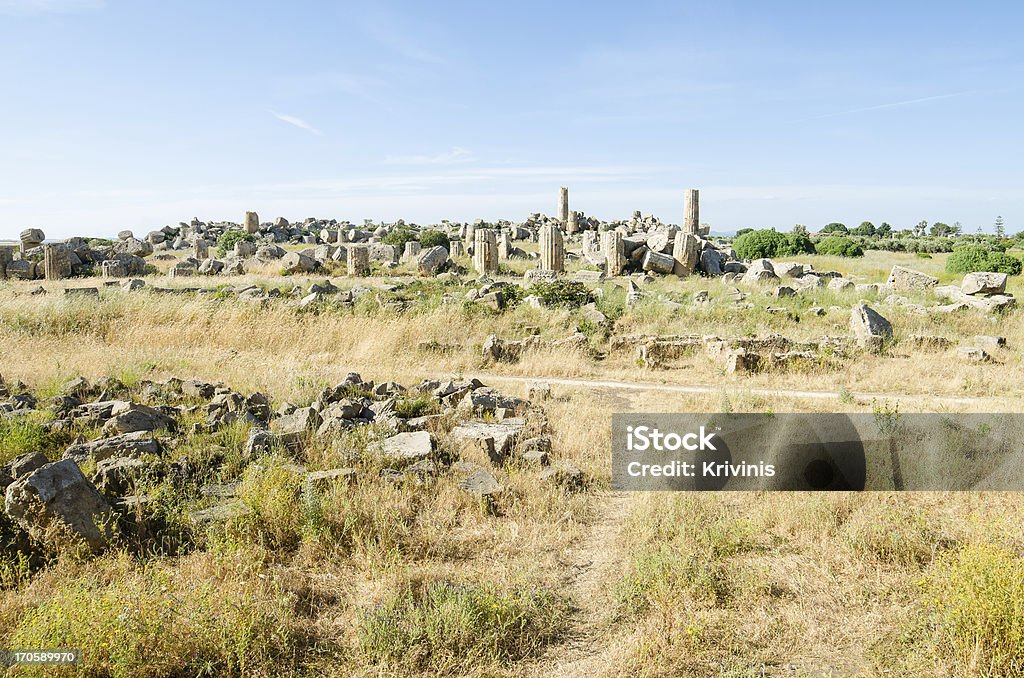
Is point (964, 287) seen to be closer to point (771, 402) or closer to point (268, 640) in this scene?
point (771, 402)

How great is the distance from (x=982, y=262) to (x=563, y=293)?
2296cm

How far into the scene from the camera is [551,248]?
24953mm

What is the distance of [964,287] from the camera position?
18766 mm

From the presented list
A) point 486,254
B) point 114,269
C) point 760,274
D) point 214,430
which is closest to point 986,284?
point 760,274

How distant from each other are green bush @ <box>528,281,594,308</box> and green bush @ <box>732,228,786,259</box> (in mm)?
25574

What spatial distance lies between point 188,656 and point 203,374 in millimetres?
7171

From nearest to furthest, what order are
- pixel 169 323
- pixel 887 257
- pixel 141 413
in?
pixel 141 413 → pixel 169 323 → pixel 887 257

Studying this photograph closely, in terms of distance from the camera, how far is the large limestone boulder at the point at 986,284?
18203 millimetres

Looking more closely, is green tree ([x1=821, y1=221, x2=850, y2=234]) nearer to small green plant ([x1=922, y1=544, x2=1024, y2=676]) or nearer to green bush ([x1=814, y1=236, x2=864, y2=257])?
green bush ([x1=814, y1=236, x2=864, y2=257])

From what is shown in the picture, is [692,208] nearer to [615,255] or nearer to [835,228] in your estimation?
[615,255]

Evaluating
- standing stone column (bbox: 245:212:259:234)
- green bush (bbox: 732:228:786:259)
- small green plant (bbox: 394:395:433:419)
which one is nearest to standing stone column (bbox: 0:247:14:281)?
standing stone column (bbox: 245:212:259:234)

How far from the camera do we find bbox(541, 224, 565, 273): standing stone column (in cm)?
2484

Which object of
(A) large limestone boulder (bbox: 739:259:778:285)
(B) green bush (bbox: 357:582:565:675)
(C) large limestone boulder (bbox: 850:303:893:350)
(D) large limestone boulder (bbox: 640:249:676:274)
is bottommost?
(B) green bush (bbox: 357:582:565:675)

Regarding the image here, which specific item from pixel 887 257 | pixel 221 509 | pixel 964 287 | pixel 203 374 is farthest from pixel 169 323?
pixel 887 257
